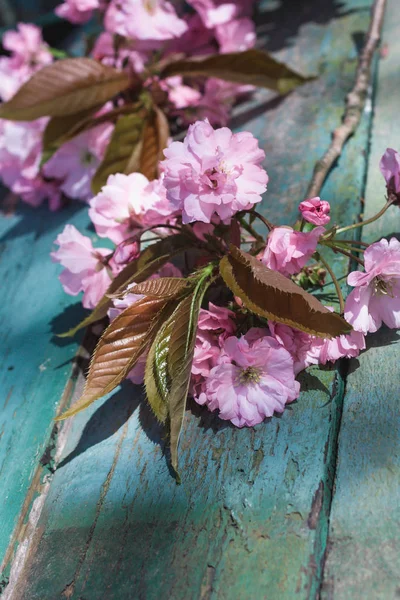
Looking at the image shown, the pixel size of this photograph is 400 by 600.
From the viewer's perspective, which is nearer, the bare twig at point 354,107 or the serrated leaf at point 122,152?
the bare twig at point 354,107

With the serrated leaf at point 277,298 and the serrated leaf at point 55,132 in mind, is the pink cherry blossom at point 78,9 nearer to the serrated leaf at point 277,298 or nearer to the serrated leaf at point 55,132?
the serrated leaf at point 55,132

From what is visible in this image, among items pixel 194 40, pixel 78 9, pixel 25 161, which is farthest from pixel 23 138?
pixel 194 40

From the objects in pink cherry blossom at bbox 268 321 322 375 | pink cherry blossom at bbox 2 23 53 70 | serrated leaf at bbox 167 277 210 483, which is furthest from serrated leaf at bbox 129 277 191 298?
pink cherry blossom at bbox 2 23 53 70

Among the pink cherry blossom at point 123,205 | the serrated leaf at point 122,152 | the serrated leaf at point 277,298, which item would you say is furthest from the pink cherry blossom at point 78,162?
the serrated leaf at point 277,298

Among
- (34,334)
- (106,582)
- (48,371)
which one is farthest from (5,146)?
(106,582)

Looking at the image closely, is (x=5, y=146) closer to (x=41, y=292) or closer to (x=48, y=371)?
(x=41, y=292)

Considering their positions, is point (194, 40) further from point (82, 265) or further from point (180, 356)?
point (180, 356)
